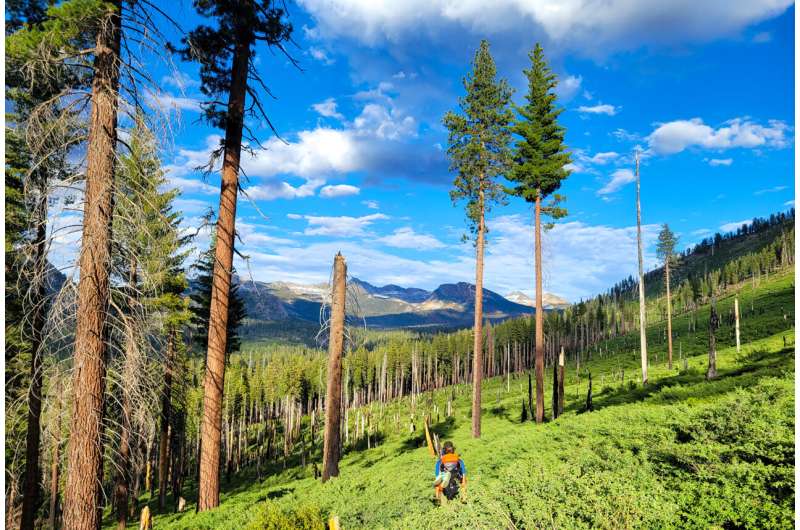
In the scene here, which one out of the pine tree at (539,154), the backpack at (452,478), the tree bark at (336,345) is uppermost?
the pine tree at (539,154)

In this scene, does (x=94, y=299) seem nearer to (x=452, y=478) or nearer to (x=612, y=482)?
(x=452, y=478)

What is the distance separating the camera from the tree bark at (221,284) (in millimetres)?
8664

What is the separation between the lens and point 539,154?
2062cm

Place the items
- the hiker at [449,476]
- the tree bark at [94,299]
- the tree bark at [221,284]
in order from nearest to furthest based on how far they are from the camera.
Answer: the tree bark at [94,299]
the tree bark at [221,284]
the hiker at [449,476]

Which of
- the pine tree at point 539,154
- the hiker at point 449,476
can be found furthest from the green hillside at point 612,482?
the pine tree at point 539,154

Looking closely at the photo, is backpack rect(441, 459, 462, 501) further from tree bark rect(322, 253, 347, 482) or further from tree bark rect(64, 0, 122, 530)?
tree bark rect(64, 0, 122, 530)

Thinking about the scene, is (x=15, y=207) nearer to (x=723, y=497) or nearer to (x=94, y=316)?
(x=94, y=316)

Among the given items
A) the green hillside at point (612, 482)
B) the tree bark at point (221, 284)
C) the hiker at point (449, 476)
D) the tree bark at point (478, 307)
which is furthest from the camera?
the tree bark at point (478, 307)

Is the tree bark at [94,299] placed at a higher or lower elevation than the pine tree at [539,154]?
lower

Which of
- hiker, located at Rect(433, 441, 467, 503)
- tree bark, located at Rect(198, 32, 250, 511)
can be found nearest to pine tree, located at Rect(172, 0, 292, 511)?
tree bark, located at Rect(198, 32, 250, 511)

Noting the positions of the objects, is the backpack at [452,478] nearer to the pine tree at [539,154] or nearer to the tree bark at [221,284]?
the tree bark at [221,284]

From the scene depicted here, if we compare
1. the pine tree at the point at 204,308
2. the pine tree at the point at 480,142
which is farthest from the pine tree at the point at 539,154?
the pine tree at the point at 204,308

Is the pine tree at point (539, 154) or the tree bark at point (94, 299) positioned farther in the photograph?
the pine tree at point (539, 154)

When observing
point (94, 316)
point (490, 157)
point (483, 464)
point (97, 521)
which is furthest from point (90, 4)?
point (490, 157)
